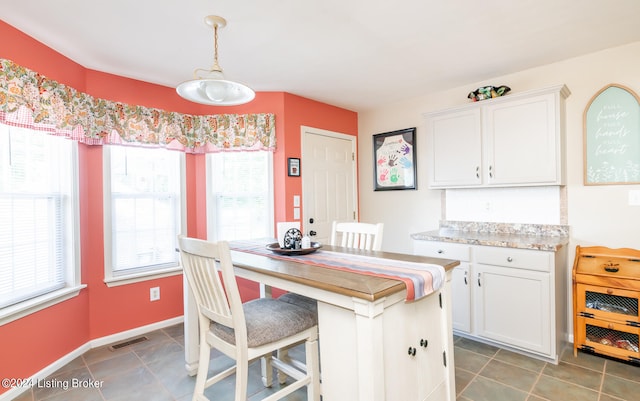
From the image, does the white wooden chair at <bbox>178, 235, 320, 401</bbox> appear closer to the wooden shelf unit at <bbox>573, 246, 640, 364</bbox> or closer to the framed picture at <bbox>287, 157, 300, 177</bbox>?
the framed picture at <bbox>287, 157, 300, 177</bbox>

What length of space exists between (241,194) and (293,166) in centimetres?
62

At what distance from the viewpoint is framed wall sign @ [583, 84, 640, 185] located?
243 cm

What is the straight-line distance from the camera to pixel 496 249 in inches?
99.8

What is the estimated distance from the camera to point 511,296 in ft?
8.13

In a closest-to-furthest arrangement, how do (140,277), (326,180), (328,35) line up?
1. (328,35)
2. (140,277)
3. (326,180)

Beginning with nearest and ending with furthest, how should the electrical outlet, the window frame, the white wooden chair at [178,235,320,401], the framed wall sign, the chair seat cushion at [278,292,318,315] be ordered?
1. the white wooden chair at [178,235,320,401]
2. the chair seat cushion at [278,292,318,315]
3. the framed wall sign
4. the window frame
5. the electrical outlet

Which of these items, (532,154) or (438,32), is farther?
A: (532,154)

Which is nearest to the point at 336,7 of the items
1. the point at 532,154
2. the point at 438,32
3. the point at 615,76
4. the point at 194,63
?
the point at 438,32

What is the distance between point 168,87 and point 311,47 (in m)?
1.64

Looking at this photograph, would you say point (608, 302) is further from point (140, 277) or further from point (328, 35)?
point (140, 277)

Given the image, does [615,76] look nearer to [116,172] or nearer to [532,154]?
[532,154]

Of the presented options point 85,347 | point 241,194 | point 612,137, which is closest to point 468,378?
point 612,137

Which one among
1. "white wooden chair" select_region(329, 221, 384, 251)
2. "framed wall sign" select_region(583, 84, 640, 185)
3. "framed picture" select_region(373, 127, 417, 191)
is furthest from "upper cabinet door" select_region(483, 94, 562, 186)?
"white wooden chair" select_region(329, 221, 384, 251)

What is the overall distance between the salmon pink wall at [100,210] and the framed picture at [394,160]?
1.85ft
